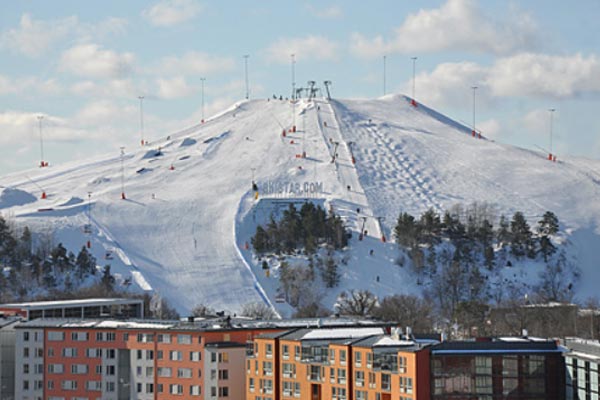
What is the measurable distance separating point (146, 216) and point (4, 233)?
19503 millimetres

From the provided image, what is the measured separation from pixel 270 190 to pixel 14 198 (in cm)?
2558

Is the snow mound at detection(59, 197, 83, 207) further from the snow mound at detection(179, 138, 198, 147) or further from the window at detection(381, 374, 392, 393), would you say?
the window at detection(381, 374, 392, 393)

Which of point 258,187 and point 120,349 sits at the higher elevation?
point 258,187

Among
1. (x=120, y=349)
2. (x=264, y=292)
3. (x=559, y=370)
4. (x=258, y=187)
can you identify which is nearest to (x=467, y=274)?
(x=264, y=292)

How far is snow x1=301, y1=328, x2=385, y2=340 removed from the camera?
61375 mm

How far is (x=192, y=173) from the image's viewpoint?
16075 cm

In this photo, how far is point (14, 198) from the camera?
15325cm

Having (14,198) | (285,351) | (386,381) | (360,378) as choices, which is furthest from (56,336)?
(14,198)

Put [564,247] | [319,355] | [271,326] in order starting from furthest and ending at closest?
[564,247] → [271,326] → [319,355]

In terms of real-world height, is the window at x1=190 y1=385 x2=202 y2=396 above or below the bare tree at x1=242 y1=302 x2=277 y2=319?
below

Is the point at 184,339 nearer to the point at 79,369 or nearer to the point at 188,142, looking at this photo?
the point at 79,369

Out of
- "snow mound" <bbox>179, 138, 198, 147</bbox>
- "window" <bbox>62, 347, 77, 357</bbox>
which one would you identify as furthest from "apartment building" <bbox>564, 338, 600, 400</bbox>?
"snow mound" <bbox>179, 138, 198, 147</bbox>

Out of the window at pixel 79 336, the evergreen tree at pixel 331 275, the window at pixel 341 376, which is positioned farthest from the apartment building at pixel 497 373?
the evergreen tree at pixel 331 275

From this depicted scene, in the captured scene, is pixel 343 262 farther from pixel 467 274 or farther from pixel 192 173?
pixel 192 173
